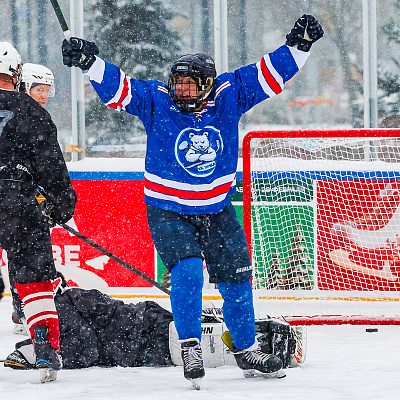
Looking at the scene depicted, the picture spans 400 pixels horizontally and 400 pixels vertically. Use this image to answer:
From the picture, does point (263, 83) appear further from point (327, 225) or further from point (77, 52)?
point (327, 225)

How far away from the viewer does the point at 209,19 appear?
5.91 meters

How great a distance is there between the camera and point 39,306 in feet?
9.99

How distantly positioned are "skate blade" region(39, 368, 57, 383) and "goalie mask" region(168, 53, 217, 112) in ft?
4.11

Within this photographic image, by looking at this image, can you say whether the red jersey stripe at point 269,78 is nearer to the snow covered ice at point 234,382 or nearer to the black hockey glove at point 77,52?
the black hockey glove at point 77,52

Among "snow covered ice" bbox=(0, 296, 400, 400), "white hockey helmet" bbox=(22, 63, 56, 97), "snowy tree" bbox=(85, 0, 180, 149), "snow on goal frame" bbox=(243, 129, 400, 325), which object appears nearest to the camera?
"snow covered ice" bbox=(0, 296, 400, 400)

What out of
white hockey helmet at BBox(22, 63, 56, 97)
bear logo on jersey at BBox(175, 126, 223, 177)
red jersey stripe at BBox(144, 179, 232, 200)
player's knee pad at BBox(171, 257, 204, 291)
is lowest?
player's knee pad at BBox(171, 257, 204, 291)

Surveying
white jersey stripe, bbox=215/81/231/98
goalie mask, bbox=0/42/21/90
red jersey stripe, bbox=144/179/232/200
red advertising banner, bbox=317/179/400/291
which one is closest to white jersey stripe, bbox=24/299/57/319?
red jersey stripe, bbox=144/179/232/200

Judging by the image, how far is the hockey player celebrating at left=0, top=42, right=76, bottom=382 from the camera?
3.03m

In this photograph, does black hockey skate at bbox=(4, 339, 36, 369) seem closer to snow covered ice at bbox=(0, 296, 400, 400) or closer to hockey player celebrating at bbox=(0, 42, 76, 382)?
snow covered ice at bbox=(0, 296, 400, 400)

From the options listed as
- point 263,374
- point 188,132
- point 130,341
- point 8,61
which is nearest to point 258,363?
point 263,374

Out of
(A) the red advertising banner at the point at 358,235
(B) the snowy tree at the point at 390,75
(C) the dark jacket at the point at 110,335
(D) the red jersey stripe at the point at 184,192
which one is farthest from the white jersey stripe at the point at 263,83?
(B) the snowy tree at the point at 390,75

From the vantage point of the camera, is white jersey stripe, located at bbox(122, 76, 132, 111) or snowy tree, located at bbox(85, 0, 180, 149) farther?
snowy tree, located at bbox(85, 0, 180, 149)

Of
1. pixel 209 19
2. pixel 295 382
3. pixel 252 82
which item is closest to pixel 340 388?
pixel 295 382

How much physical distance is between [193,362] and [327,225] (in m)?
2.58
